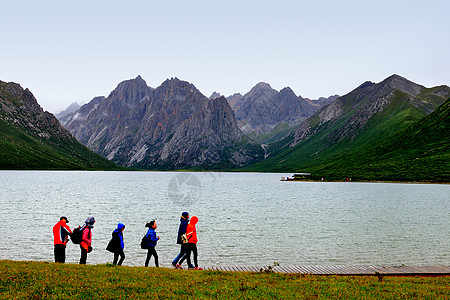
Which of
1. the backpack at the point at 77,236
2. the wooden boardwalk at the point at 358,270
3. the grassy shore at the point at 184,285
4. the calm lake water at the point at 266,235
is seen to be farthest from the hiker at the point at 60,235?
the wooden boardwalk at the point at 358,270

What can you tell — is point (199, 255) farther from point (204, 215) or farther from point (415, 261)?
point (204, 215)

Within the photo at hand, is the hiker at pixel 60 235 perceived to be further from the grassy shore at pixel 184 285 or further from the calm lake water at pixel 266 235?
the calm lake water at pixel 266 235

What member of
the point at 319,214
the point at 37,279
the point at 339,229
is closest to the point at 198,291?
the point at 37,279

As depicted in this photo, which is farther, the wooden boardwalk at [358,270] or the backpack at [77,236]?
Result: the wooden boardwalk at [358,270]

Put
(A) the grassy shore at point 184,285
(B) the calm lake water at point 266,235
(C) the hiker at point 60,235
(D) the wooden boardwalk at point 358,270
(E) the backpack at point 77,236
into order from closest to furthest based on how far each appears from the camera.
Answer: (A) the grassy shore at point 184,285 → (E) the backpack at point 77,236 → (C) the hiker at point 60,235 → (D) the wooden boardwalk at point 358,270 → (B) the calm lake water at point 266,235

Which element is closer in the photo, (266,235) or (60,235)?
(60,235)

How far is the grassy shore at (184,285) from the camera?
58.0 ft

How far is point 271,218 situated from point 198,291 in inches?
1839

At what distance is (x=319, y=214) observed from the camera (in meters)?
70.7

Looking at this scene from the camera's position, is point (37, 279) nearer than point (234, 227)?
Yes

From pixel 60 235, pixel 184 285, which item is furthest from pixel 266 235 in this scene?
pixel 184 285

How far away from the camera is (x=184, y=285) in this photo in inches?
784

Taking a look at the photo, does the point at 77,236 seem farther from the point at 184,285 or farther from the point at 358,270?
the point at 358,270

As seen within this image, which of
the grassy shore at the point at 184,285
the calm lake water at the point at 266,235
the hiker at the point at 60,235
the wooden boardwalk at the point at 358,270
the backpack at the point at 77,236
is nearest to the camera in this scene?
the grassy shore at the point at 184,285
